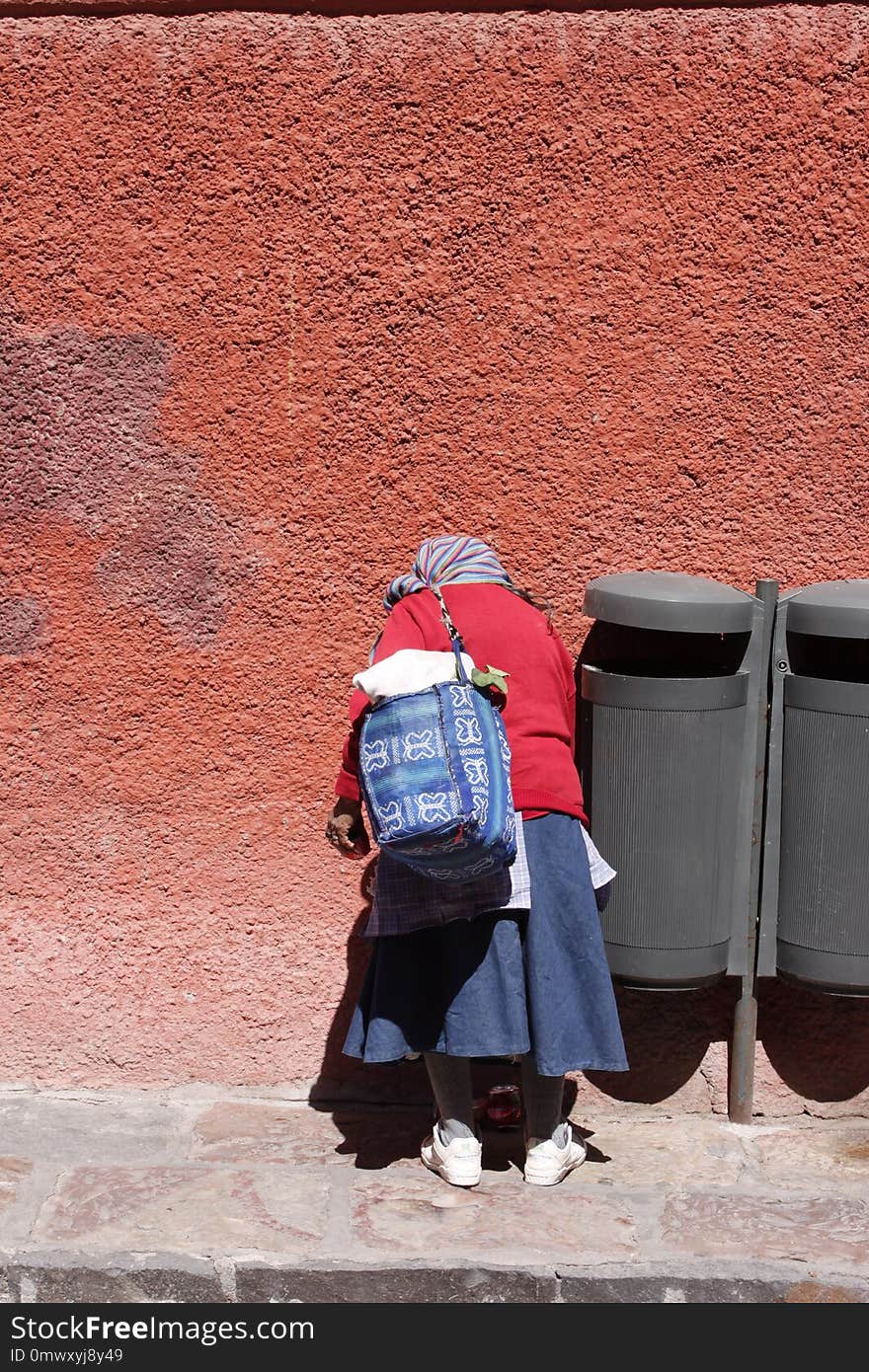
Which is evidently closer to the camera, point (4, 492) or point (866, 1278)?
point (866, 1278)

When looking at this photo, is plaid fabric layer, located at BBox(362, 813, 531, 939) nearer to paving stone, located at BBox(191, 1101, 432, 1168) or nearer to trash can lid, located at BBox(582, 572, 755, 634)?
trash can lid, located at BBox(582, 572, 755, 634)

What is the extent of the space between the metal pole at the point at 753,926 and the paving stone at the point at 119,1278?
4.74 ft

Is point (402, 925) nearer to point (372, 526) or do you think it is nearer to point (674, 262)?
point (372, 526)

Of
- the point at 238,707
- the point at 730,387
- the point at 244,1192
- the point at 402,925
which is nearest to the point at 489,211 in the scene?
the point at 730,387

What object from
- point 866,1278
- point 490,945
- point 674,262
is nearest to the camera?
point 866,1278

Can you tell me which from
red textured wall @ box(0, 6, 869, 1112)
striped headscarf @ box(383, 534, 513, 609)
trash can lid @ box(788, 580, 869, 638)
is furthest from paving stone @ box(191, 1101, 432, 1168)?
trash can lid @ box(788, 580, 869, 638)

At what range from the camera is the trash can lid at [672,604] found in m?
3.17

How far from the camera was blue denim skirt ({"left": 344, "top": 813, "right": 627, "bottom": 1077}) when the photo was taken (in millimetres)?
3148

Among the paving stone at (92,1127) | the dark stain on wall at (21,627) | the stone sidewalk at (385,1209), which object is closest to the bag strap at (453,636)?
the dark stain on wall at (21,627)

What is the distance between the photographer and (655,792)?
3.32 meters

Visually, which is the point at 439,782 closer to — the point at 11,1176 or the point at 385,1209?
the point at 385,1209

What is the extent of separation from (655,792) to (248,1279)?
55.5 inches

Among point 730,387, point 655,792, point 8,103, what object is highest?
point 8,103

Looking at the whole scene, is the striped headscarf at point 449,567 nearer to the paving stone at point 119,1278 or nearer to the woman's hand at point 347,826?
the woman's hand at point 347,826
